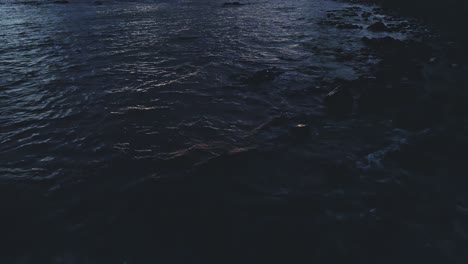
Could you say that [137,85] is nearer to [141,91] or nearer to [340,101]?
[141,91]

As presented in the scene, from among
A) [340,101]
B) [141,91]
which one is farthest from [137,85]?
[340,101]

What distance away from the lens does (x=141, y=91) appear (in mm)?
17406

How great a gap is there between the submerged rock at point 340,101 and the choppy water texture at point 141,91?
2.98ft

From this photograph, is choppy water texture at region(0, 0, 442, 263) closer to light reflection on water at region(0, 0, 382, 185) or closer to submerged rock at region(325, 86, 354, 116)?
light reflection on water at region(0, 0, 382, 185)

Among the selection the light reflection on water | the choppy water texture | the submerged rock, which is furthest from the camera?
the submerged rock

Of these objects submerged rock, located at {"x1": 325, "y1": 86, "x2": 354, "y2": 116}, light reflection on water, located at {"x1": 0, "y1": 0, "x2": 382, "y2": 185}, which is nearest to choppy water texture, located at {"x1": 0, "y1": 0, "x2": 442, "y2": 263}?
light reflection on water, located at {"x1": 0, "y1": 0, "x2": 382, "y2": 185}

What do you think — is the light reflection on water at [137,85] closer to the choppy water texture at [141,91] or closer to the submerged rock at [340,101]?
the choppy water texture at [141,91]

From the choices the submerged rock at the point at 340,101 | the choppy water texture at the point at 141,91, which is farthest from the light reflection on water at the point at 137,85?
the submerged rock at the point at 340,101

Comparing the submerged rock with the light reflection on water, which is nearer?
the light reflection on water

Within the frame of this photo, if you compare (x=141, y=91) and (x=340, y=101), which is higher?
(x=141, y=91)

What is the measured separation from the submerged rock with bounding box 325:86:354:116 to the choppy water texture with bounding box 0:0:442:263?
910 mm

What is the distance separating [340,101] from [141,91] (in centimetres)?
1188

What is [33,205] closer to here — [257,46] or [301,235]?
[301,235]

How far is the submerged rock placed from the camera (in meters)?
15.2
